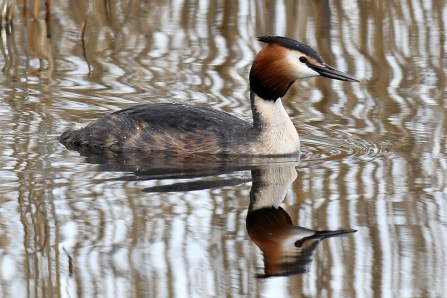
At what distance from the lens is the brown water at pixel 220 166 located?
539cm

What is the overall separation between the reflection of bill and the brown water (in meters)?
0.02

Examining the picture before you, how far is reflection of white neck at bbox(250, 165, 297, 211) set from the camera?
266 inches

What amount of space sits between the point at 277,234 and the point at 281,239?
3.9 inches

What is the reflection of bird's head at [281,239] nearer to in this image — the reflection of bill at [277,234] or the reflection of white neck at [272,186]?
the reflection of bill at [277,234]

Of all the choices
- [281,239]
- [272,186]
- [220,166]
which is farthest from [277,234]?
[220,166]

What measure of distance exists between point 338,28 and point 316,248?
715cm

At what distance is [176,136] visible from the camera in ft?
26.9

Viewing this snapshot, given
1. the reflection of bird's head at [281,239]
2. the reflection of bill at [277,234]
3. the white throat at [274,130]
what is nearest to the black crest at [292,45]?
the white throat at [274,130]

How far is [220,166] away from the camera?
779 centimetres

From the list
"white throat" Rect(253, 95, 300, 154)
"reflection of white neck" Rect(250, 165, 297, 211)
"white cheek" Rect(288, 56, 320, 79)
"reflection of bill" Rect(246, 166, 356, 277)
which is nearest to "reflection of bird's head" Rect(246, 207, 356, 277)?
"reflection of bill" Rect(246, 166, 356, 277)

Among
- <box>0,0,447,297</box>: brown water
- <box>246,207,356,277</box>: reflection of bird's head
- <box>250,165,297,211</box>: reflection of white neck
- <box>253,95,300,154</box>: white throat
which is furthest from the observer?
<box>253,95,300,154</box>: white throat

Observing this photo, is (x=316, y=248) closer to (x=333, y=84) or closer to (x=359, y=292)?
(x=359, y=292)

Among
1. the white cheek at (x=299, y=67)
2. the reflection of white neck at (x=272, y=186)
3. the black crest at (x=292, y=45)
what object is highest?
the black crest at (x=292, y=45)

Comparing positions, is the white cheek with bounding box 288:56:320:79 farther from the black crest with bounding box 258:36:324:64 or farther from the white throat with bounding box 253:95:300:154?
the white throat with bounding box 253:95:300:154
